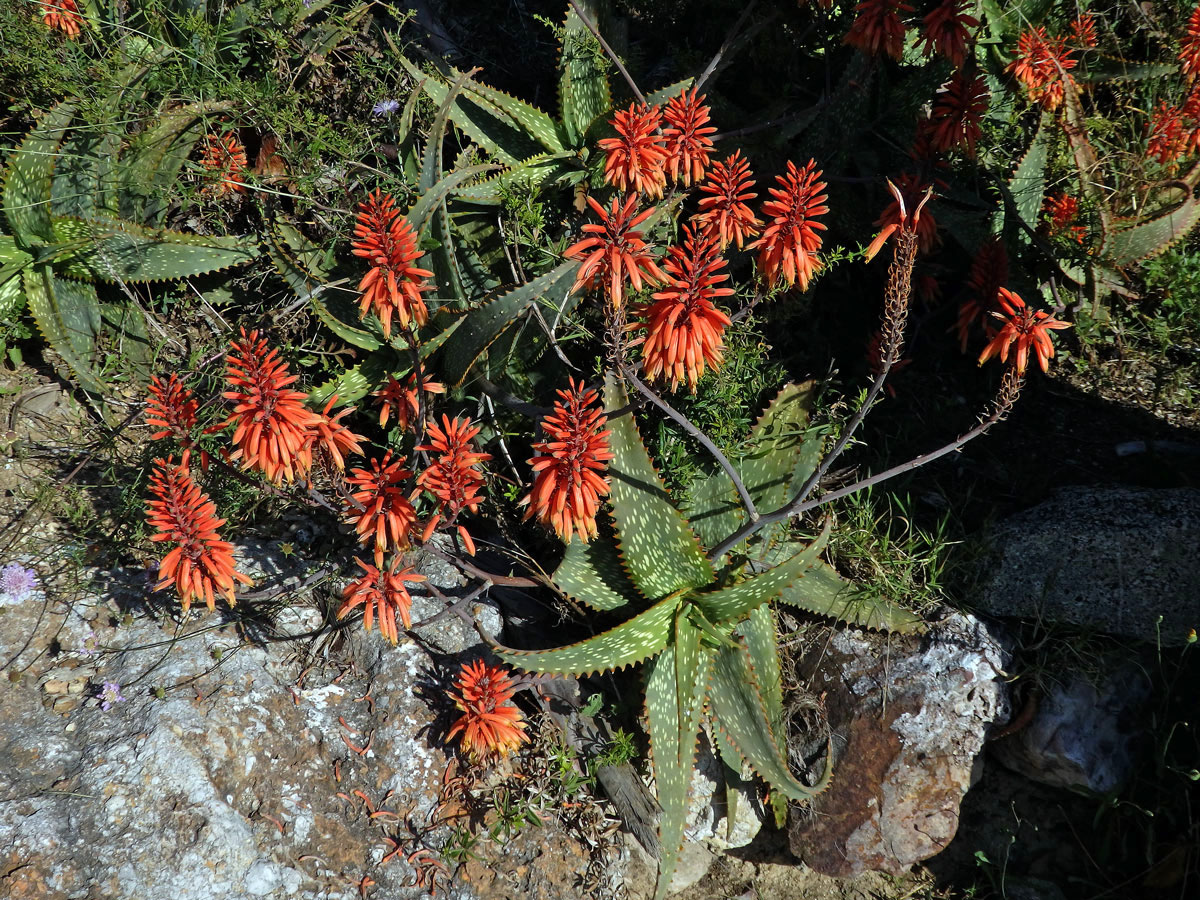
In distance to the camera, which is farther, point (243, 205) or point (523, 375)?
point (243, 205)

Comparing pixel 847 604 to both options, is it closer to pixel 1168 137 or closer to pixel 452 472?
pixel 452 472

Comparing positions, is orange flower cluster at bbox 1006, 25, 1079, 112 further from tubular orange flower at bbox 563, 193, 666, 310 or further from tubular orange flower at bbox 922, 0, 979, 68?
tubular orange flower at bbox 563, 193, 666, 310

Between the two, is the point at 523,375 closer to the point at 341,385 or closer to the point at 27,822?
the point at 341,385

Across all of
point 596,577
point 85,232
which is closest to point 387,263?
point 596,577

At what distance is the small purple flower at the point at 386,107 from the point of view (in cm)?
327

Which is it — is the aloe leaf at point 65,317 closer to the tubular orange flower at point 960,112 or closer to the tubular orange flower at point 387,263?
the tubular orange flower at point 387,263

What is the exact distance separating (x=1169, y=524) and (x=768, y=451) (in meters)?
1.37

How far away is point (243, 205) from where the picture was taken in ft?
11.0

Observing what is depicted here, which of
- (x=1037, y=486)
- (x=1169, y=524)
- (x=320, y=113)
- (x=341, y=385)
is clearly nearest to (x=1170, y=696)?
(x=1169, y=524)

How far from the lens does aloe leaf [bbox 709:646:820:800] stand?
8.32ft

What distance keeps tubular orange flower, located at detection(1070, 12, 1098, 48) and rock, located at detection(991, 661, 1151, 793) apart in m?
2.29

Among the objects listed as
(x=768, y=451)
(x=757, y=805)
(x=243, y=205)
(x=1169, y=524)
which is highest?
(x=243, y=205)

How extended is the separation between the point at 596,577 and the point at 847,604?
90 centimetres

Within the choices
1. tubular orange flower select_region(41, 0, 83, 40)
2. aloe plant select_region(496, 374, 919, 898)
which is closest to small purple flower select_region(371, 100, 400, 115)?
tubular orange flower select_region(41, 0, 83, 40)
